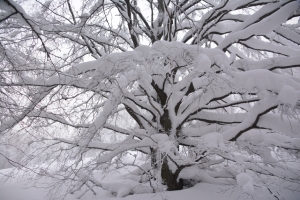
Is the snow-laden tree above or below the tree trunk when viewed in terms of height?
above

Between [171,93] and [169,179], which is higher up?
[171,93]

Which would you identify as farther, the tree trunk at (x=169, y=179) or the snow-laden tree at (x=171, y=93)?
the tree trunk at (x=169, y=179)

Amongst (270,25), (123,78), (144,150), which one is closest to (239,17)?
(270,25)

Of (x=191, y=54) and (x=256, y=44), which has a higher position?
(x=256, y=44)

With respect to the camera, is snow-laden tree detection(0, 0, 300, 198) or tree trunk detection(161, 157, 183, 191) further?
tree trunk detection(161, 157, 183, 191)

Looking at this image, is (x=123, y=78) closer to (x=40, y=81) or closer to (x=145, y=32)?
(x=40, y=81)

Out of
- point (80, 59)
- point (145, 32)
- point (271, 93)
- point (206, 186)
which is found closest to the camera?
point (271, 93)

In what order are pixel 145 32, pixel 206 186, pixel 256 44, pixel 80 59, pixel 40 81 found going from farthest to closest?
pixel 80 59 → pixel 145 32 → pixel 256 44 → pixel 206 186 → pixel 40 81

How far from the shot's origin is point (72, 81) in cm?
271

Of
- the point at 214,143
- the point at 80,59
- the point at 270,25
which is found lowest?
the point at 214,143

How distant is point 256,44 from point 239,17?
691 mm

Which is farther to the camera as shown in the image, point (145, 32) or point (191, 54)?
point (145, 32)

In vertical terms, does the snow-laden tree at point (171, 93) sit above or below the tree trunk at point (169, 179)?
above

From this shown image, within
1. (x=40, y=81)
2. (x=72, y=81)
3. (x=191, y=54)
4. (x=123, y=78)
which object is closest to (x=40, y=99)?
(x=40, y=81)
